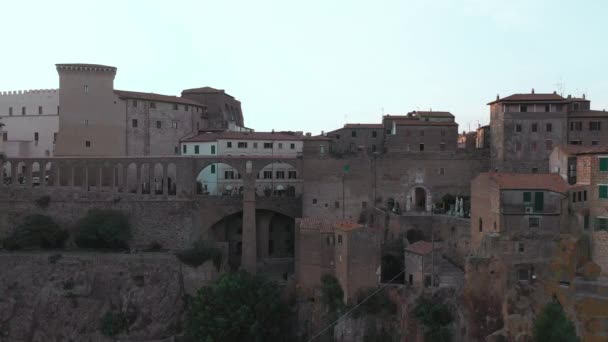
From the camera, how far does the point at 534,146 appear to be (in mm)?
44344

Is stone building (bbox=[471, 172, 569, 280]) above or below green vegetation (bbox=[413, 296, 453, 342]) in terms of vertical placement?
above

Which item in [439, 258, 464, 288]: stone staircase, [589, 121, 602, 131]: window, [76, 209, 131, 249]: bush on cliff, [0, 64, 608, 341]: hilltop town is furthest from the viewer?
[76, 209, 131, 249]: bush on cliff

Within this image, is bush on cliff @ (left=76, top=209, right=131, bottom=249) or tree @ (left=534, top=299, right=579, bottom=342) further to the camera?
bush on cliff @ (left=76, top=209, right=131, bottom=249)

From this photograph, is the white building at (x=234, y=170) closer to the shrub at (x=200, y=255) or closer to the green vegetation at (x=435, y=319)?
the shrub at (x=200, y=255)

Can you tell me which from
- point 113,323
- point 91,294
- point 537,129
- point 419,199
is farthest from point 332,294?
point 537,129

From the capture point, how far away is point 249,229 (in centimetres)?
4528

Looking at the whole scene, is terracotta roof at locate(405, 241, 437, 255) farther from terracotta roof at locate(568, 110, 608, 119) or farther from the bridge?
terracotta roof at locate(568, 110, 608, 119)

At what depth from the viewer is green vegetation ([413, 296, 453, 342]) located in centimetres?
3459

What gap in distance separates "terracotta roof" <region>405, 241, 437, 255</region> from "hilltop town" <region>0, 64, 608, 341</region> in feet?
0.51

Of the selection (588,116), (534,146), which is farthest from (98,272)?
(588,116)

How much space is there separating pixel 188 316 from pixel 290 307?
6189 millimetres

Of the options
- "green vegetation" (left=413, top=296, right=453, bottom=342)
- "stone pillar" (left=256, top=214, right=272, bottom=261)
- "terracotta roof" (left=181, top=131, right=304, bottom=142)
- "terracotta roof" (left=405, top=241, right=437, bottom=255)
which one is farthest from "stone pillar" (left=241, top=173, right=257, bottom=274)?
"green vegetation" (left=413, top=296, right=453, bottom=342)

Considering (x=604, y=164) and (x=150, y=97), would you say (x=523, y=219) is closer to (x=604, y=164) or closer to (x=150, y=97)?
(x=604, y=164)

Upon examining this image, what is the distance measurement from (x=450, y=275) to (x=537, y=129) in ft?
41.0
